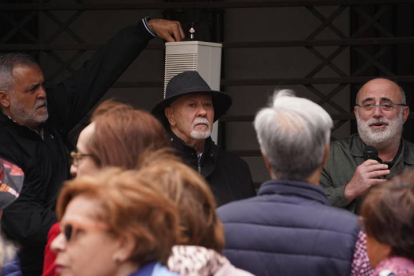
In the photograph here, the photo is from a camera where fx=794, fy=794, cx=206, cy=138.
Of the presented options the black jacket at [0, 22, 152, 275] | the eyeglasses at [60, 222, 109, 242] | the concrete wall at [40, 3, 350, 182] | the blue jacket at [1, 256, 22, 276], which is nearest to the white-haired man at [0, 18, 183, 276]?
the black jacket at [0, 22, 152, 275]

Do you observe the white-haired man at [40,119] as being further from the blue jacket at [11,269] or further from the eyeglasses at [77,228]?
the eyeglasses at [77,228]

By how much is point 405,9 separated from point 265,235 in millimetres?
4739

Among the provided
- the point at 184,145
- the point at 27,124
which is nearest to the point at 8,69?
the point at 27,124

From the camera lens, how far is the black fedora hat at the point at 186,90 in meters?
4.39

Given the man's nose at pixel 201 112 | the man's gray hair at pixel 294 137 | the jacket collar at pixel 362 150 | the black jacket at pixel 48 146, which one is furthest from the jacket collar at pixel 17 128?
the man's gray hair at pixel 294 137

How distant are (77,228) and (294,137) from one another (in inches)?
31.6

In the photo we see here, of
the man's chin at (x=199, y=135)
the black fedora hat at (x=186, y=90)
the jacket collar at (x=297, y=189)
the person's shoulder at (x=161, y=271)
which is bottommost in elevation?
the person's shoulder at (x=161, y=271)

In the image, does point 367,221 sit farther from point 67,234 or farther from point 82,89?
point 82,89

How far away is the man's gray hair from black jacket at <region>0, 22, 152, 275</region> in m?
1.70

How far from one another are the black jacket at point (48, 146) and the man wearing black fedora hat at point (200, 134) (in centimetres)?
43

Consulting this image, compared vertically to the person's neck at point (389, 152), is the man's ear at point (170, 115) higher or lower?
higher

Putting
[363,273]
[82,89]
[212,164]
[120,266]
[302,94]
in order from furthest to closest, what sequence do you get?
[302,94] → [82,89] → [212,164] → [363,273] → [120,266]

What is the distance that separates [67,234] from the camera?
214 cm

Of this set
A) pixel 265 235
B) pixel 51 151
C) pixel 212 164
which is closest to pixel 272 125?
pixel 265 235
